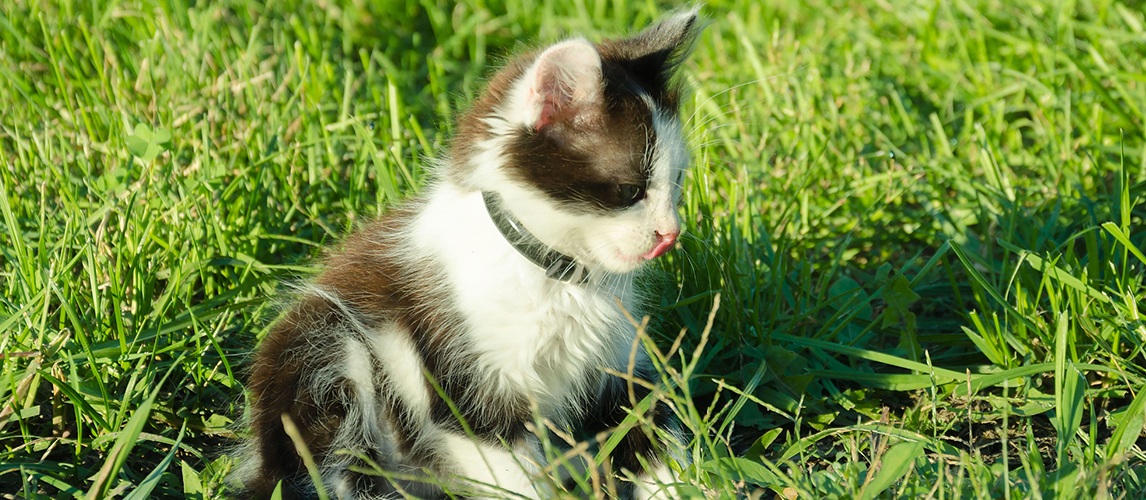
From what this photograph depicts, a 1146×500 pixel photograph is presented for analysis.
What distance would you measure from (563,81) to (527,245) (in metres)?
0.38

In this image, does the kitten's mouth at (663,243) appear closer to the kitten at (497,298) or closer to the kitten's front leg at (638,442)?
the kitten at (497,298)

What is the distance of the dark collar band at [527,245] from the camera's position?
77.5 inches

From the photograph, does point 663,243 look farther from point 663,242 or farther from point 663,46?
point 663,46

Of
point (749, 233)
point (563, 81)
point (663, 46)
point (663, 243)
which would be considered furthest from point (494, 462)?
point (749, 233)

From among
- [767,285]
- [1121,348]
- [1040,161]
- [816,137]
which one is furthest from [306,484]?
[1040,161]

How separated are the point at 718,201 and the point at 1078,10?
2.23 m

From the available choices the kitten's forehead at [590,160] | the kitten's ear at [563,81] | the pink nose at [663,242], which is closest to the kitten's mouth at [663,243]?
the pink nose at [663,242]

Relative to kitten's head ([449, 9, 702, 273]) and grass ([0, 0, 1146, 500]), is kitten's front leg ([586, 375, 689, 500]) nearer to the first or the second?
grass ([0, 0, 1146, 500])

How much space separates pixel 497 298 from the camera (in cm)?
198

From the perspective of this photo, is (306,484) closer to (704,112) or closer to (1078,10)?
(704,112)

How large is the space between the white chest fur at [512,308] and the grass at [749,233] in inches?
12.8

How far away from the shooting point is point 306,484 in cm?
208

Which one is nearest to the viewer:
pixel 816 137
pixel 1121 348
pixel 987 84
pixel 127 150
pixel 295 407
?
pixel 295 407

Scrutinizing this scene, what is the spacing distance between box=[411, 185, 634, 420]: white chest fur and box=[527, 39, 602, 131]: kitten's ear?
0.30 m
